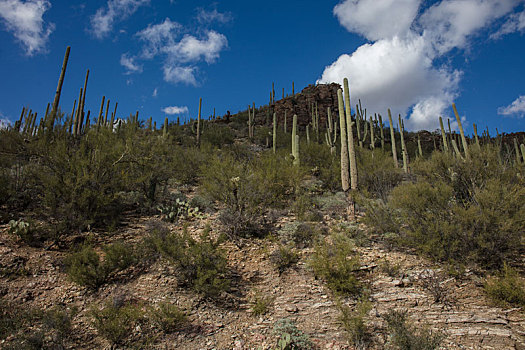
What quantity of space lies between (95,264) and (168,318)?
7.30 feet

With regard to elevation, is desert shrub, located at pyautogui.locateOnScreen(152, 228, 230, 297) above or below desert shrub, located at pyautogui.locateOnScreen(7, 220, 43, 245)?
below

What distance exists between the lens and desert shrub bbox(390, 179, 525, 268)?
215 inches

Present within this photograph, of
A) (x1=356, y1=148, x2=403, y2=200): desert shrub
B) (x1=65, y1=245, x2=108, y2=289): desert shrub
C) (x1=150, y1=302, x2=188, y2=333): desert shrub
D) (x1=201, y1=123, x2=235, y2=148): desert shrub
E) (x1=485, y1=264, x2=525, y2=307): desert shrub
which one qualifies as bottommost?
(x1=150, y1=302, x2=188, y2=333): desert shrub

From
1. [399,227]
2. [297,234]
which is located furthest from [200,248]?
[399,227]

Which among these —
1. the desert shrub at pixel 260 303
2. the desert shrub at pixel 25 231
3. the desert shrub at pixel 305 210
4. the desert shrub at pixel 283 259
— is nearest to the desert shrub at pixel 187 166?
the desert shrub at pixel 305 210

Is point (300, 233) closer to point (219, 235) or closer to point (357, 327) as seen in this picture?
point (219, 235)

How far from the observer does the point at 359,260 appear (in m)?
6.23

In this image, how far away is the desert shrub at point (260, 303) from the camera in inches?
197

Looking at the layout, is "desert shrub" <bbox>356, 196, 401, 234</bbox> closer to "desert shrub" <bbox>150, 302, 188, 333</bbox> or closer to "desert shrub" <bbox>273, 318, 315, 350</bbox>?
"desert shrub" <bbox>273, 318, 315, 350</bbox>

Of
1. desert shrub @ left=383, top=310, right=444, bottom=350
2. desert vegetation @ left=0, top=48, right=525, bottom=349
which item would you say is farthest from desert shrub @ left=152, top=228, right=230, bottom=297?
desert shrub @ left=383, top=310, right=444, bottom=350

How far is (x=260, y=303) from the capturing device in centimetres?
506

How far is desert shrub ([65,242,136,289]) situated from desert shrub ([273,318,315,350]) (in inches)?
134

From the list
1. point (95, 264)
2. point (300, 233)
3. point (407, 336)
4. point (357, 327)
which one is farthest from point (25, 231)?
point (407, 336)

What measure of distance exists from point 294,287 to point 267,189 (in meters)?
3.66
